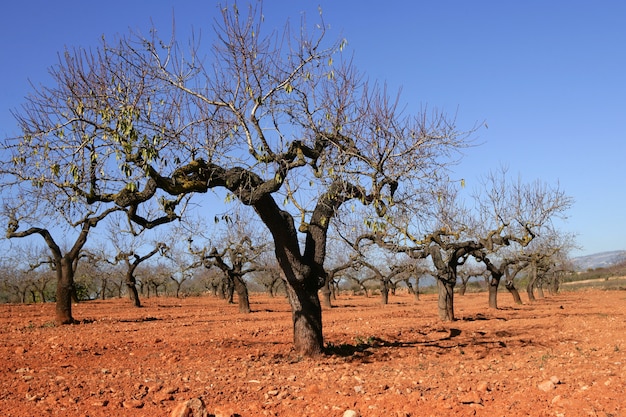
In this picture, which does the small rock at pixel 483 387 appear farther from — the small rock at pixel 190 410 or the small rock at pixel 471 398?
the small rock at pixel 190 410

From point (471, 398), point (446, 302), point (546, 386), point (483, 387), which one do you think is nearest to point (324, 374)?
point (483, 387)

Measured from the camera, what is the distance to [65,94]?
8.23m

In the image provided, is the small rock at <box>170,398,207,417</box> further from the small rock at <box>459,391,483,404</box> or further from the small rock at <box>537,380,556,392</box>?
the small rock at <box>537,380,556,392</box>

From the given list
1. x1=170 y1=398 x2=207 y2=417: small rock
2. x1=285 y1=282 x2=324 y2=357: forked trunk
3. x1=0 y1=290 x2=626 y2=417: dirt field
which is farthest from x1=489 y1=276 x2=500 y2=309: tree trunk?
x1=170 y1=398 x2=207 y2=417: small rock

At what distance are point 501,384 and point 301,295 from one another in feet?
12.8

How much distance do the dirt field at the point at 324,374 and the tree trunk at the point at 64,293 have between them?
392 centimetres

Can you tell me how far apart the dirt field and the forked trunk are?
1.04 feet

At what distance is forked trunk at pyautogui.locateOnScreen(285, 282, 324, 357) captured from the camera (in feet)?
29.7

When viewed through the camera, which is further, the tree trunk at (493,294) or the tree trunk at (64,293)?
the tree trunk at (493,294)

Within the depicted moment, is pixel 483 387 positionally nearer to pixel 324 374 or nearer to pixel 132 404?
pixel 324 374

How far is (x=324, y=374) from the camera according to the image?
722 cm

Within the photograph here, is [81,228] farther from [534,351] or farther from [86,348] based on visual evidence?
[534,351]

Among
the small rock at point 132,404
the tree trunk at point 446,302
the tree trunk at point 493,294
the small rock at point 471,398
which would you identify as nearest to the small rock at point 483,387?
the small rock at point 471,398

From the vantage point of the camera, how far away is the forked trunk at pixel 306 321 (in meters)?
9.05
